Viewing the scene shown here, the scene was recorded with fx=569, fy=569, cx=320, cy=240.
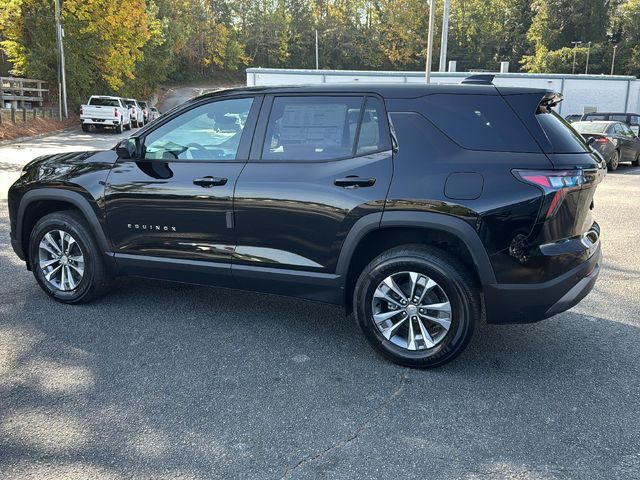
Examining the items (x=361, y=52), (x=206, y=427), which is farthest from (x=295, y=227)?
(x=361, y=52)

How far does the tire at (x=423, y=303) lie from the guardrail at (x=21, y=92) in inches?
1020

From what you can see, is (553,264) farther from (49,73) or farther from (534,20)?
(534,20)

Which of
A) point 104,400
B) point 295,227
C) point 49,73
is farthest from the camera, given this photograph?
point 49,73

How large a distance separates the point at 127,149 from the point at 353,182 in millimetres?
1841

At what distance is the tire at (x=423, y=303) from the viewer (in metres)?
3.49

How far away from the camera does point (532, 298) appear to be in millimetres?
3424

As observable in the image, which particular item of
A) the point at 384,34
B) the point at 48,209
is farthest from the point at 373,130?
the point at 384,34

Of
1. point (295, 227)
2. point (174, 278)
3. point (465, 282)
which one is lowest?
point (174, 278)

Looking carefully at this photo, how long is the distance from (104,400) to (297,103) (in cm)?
229

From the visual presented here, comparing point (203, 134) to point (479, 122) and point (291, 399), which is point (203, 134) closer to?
point (479, 122)

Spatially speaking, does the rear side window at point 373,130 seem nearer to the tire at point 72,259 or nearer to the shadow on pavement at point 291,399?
the shadow on pavement at point 291,399

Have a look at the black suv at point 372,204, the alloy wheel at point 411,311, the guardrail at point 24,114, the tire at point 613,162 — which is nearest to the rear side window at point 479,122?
the black suv at point 372,204

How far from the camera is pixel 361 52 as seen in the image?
257 ft

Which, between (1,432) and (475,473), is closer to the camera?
(475,473)
